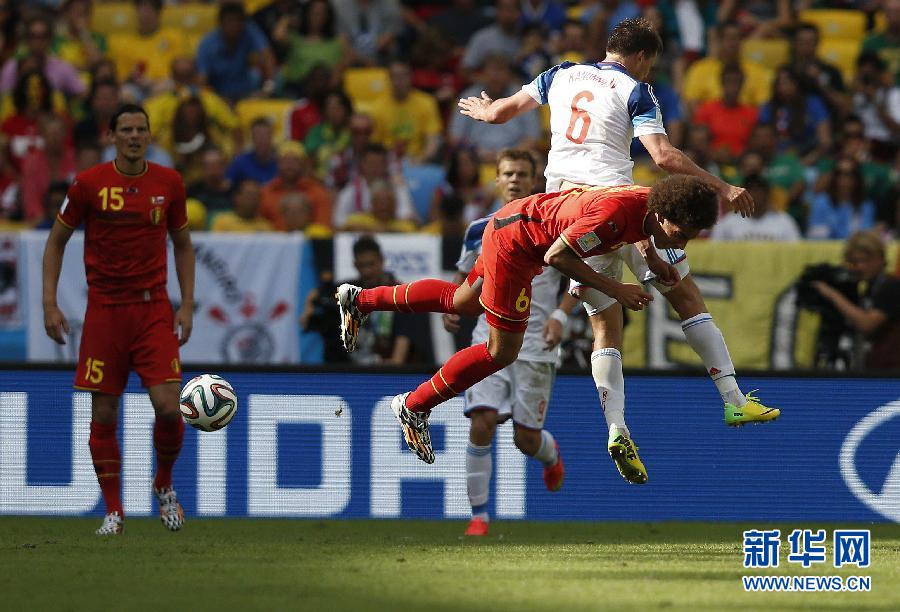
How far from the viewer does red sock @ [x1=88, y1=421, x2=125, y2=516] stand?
29.5 ft

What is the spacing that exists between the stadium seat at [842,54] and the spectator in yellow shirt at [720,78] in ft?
3.54

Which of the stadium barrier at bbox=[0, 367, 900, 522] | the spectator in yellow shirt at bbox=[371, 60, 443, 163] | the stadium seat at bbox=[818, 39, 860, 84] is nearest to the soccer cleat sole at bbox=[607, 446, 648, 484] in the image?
the stadium barrier at bbox=[0, 367, 900, 522]

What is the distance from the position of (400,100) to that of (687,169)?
8.09m

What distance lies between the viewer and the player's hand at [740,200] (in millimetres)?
7566

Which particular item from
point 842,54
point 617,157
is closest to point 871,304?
point 617,157

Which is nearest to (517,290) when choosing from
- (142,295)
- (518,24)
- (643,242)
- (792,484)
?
(643,242)

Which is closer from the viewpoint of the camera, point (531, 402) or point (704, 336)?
point (704, 336)

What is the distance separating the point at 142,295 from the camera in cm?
888

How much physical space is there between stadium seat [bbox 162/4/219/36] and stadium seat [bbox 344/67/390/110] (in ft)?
6.22

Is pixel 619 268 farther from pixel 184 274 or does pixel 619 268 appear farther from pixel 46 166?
pixel 46 166

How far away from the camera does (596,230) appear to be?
747 centimetres

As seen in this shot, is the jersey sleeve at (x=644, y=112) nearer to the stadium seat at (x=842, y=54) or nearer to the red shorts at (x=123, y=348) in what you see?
the red shorts at (x=123, y=348)

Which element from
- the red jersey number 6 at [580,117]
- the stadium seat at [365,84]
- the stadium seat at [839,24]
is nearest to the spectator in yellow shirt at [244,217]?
the stadium seat at [365,84]

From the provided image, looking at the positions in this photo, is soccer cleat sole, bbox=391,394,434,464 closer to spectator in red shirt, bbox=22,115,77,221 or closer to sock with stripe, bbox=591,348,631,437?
sock with stripe, bbox=591,348,631,437
